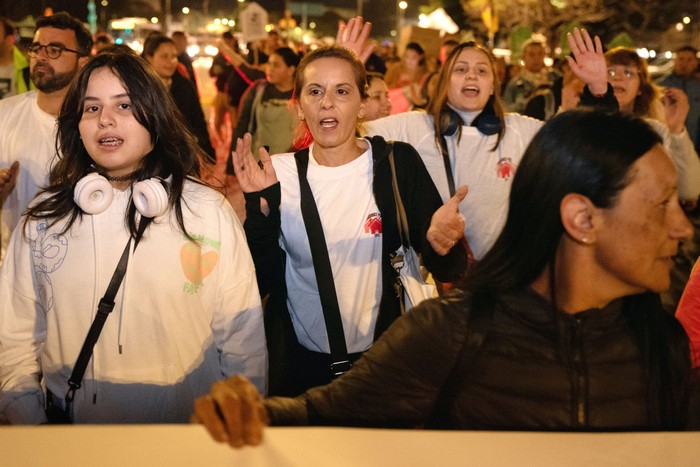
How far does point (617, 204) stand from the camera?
2.06 metres

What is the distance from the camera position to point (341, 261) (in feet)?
12.0

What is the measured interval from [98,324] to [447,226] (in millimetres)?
1427

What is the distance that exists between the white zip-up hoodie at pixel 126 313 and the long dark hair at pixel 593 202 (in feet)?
3.96

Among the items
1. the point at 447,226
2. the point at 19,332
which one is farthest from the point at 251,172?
the point at 19,332

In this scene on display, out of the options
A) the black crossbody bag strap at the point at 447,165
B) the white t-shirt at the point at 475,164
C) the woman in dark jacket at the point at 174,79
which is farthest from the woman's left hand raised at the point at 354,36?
the woman in dark jacket at the point at 174,79

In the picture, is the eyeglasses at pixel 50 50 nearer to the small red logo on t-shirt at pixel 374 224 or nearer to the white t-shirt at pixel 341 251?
the white t-shirt at pixel 341 251

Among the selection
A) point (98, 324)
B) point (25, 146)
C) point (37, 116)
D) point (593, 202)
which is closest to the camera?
point (593, 202)

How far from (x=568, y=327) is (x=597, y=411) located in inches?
8.7

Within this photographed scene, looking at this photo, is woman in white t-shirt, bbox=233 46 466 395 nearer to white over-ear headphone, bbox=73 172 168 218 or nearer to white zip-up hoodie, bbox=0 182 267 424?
white zip-up hoodie, bbox=0 182 267 424

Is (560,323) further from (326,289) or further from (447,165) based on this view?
(447,165)

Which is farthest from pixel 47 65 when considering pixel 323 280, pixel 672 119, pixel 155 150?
pixel 672 119

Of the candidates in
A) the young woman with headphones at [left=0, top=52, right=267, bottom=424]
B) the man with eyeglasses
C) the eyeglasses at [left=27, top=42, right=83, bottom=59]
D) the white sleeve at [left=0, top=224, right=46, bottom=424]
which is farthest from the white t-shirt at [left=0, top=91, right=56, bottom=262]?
the white sleeve at [left=0, top=224, right=46, bottom=424]

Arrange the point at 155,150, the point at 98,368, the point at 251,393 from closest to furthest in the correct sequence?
1. the point at 251,393
2. the point at 98,368
3. the point at 155,150

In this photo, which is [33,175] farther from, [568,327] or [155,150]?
[568,327]
